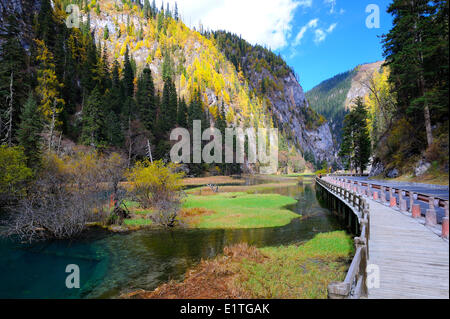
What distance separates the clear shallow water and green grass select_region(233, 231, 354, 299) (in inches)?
88.8

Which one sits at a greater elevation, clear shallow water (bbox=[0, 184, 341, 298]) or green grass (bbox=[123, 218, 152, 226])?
green grass (bbox=[123, 218, 152, 226])

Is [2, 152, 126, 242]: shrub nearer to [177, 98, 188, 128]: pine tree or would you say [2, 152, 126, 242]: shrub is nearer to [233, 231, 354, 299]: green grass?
[233, 231, 354, 299]: green grass

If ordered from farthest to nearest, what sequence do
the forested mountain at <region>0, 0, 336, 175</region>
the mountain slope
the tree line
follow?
1. the mountain slope
2. the forested mountain at <region>0, 0, 336, 175</region>
3. the tree line

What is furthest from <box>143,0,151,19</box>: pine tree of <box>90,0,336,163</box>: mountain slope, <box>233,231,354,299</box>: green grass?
<box>233,231,354,299</box>: green grass

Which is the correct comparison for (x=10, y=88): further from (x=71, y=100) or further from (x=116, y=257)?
(x=116, y=257)

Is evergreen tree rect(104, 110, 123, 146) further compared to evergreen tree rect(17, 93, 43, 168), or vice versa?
evergreen tree rect(104, 110, 123, 146)

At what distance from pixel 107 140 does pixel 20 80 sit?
1844 centimetres

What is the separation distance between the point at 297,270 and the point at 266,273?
1.52 meters

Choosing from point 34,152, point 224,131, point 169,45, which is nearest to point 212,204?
point 34,152

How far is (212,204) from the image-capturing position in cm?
3052

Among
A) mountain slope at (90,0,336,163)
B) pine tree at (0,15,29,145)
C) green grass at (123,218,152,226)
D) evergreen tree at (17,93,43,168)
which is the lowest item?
green grass at (123,218,152,226)

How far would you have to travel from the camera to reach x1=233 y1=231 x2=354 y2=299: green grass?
9820mm

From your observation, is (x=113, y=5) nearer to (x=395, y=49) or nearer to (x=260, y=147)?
(x=260, y=147)

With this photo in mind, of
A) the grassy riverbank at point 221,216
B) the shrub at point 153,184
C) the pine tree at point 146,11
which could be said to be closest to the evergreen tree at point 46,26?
the shrub at point 153,184
